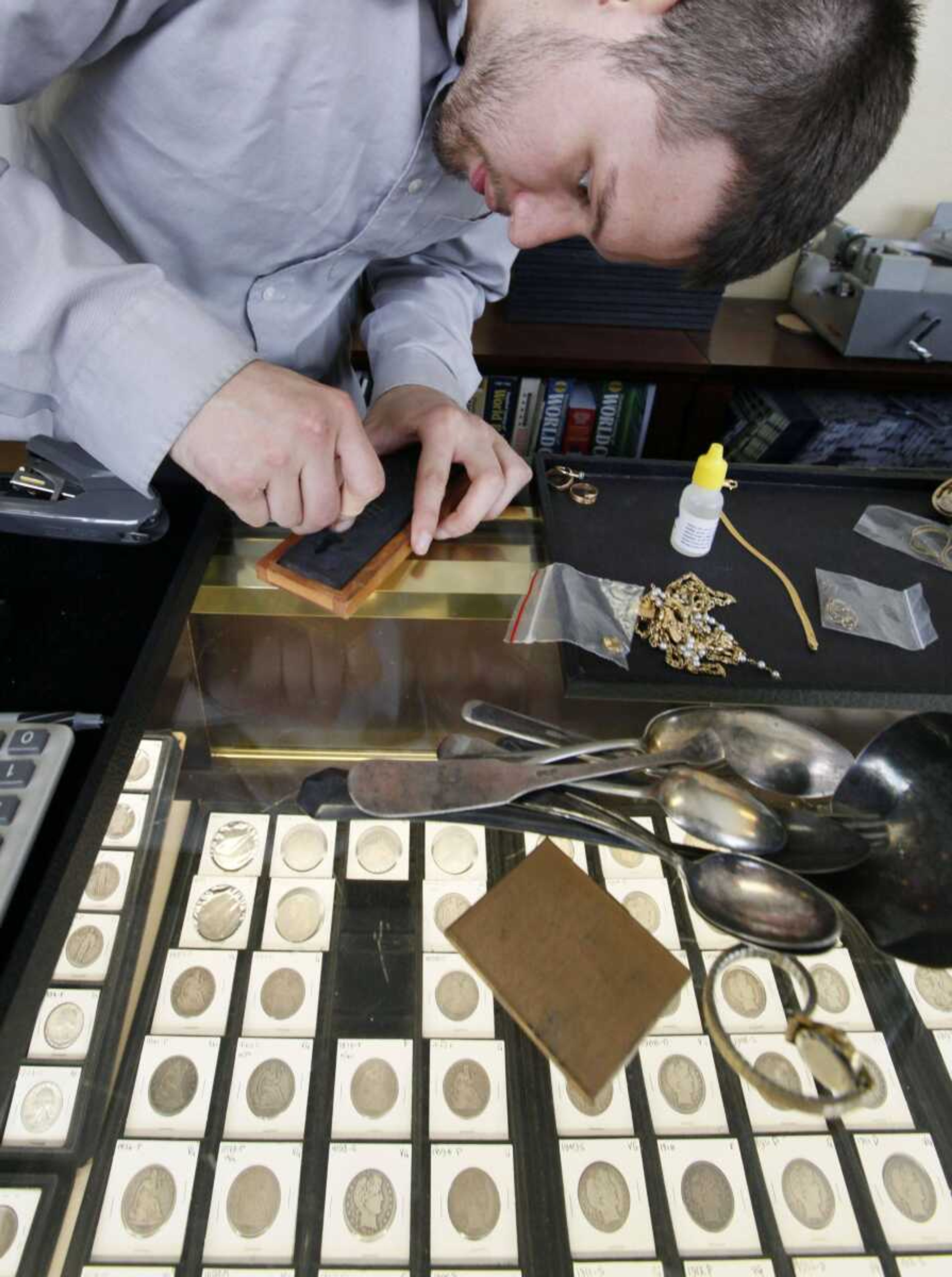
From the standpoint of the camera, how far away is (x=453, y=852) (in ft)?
1.58

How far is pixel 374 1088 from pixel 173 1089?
0.10 m

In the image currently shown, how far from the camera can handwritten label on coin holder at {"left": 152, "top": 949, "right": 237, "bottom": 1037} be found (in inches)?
16.4

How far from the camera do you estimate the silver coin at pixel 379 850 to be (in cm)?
49

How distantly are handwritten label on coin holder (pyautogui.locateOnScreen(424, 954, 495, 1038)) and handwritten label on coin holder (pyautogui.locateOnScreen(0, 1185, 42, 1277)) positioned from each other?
194mm

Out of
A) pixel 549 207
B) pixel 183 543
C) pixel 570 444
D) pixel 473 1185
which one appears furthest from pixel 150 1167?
pixel 570 444

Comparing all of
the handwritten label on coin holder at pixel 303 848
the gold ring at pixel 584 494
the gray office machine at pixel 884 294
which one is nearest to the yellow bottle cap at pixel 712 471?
the gold ring at pixel 584 494

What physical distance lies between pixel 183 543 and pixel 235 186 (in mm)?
292

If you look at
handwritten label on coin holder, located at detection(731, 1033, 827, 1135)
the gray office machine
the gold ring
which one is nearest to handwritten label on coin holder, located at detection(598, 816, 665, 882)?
handwritten label on coin holder, located at detection(731, 1033, 827, 1135)

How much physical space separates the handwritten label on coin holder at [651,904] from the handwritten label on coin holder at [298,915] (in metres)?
0.17

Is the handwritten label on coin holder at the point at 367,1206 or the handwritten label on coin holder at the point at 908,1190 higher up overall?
the handwritten label on coin holder at the point at 908,1190

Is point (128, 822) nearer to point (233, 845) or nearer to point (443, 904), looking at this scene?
point (233, 845)

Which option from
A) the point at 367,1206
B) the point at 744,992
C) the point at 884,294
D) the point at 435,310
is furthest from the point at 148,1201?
the point at 884,294

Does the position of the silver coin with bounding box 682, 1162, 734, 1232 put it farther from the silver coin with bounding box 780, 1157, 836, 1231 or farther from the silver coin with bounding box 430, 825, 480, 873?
the silver coin with bounding box 430, 825, 480, 873

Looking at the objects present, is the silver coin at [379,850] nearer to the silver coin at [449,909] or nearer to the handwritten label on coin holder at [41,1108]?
the silver coin at [449,909]
